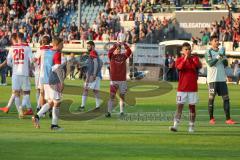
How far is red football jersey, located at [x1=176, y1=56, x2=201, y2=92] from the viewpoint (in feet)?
63.8

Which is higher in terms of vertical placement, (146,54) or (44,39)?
(44,39)

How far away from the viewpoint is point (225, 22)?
52469mm

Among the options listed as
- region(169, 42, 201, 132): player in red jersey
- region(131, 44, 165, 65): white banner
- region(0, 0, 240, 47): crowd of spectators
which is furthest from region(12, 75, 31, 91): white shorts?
region(131, 44, 165, 65): white banner

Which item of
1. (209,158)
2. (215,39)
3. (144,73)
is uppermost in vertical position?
(215,39)

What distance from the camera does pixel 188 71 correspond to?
770 inches

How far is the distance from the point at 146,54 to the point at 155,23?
12.8ft

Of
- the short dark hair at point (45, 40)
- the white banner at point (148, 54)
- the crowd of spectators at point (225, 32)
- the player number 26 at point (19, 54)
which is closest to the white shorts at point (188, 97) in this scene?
the short dark hair at point (45, 40)

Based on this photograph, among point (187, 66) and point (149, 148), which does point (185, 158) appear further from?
point (187, 66)

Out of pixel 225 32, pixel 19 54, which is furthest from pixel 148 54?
pixel 19 54

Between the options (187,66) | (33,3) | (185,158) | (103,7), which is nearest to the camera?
(185,158)

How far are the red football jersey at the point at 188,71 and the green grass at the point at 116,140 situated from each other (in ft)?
3.38

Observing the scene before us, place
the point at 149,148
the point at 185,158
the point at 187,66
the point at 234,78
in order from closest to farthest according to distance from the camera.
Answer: the point at 185,158
the point at 149,148
the point at 187,66
the point at 234,78

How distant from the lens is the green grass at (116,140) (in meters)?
15.4

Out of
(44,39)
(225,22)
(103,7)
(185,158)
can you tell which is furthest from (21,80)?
(103,7)
